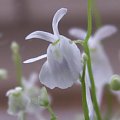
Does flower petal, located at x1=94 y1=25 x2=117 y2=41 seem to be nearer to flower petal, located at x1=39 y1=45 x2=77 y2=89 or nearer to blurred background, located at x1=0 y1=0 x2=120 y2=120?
flower petal, located at x1=39 y1=45 x2=77 y2=89

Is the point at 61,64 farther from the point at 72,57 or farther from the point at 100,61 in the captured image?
the point at 100,61

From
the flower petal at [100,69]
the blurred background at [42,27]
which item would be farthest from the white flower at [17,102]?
the blurred background at [42,27]

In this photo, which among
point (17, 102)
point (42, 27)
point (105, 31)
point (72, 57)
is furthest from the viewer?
point (42, 27)

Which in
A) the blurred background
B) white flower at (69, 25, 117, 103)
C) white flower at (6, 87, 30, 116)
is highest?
the blurred background

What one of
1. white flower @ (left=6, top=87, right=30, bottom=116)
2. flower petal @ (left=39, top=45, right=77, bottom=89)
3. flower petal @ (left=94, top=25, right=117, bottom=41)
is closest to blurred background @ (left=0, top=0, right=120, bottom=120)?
flower petal @ (left=94, top=25, right=117, bottom=41)

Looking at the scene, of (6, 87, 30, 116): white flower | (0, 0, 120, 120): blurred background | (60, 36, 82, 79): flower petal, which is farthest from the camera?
(0, 0, 120, 120): blurred background

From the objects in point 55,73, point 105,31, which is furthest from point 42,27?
point 55,73
